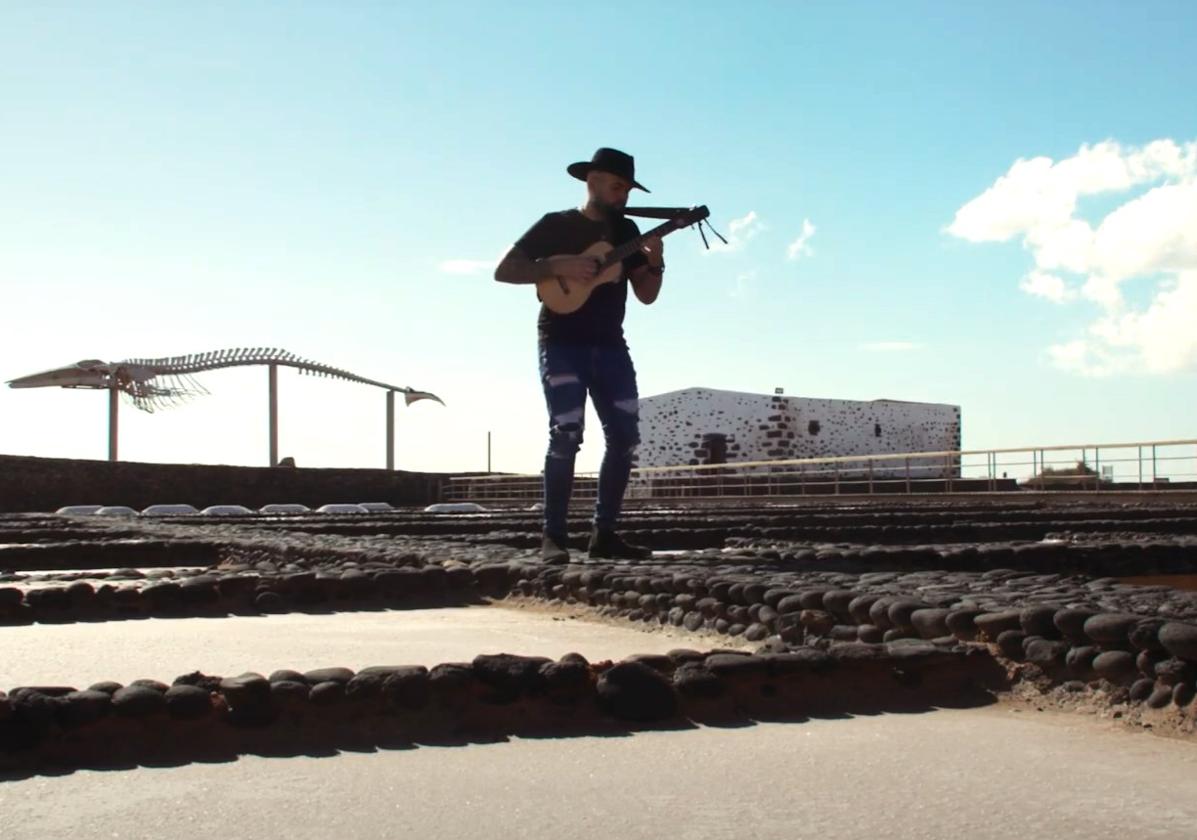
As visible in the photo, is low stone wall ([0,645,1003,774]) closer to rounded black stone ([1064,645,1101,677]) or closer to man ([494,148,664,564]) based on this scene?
rounded black stone ([1064,645,1101,677])

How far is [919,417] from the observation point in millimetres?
51875

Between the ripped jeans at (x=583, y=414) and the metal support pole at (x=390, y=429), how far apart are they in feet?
131

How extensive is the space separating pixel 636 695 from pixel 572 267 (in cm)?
295

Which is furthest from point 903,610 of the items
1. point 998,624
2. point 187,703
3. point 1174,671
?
point 187,703

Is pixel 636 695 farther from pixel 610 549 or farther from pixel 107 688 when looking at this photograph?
pixel 610 549

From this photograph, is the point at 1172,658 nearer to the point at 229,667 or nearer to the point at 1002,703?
the point at 1002,703

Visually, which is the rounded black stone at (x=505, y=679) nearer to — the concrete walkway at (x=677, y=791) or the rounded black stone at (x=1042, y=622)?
the concrete walkway at (x=677, y=791)

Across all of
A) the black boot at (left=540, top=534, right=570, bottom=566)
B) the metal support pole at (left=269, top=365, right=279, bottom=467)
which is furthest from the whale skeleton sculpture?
the black boot at (left=540, top=534, right=570, bottom=566)

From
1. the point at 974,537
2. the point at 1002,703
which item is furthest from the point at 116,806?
the point at 974,537

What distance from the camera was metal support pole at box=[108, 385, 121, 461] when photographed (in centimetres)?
3725

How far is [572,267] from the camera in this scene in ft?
16.9

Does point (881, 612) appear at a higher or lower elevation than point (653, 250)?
lower

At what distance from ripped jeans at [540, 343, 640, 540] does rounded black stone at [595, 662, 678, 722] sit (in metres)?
2.77

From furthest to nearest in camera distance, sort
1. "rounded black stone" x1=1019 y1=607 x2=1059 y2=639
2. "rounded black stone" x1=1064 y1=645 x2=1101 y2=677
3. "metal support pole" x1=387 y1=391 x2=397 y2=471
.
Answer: "metal support pole" x1=387 y1=391 x2=397 y2=471 → "rounded black stone" x1=1019 y1=607 x2=1059 y2=639 → "rounded black stone" x1=1064 y1=645 x2=1101 y2=677
